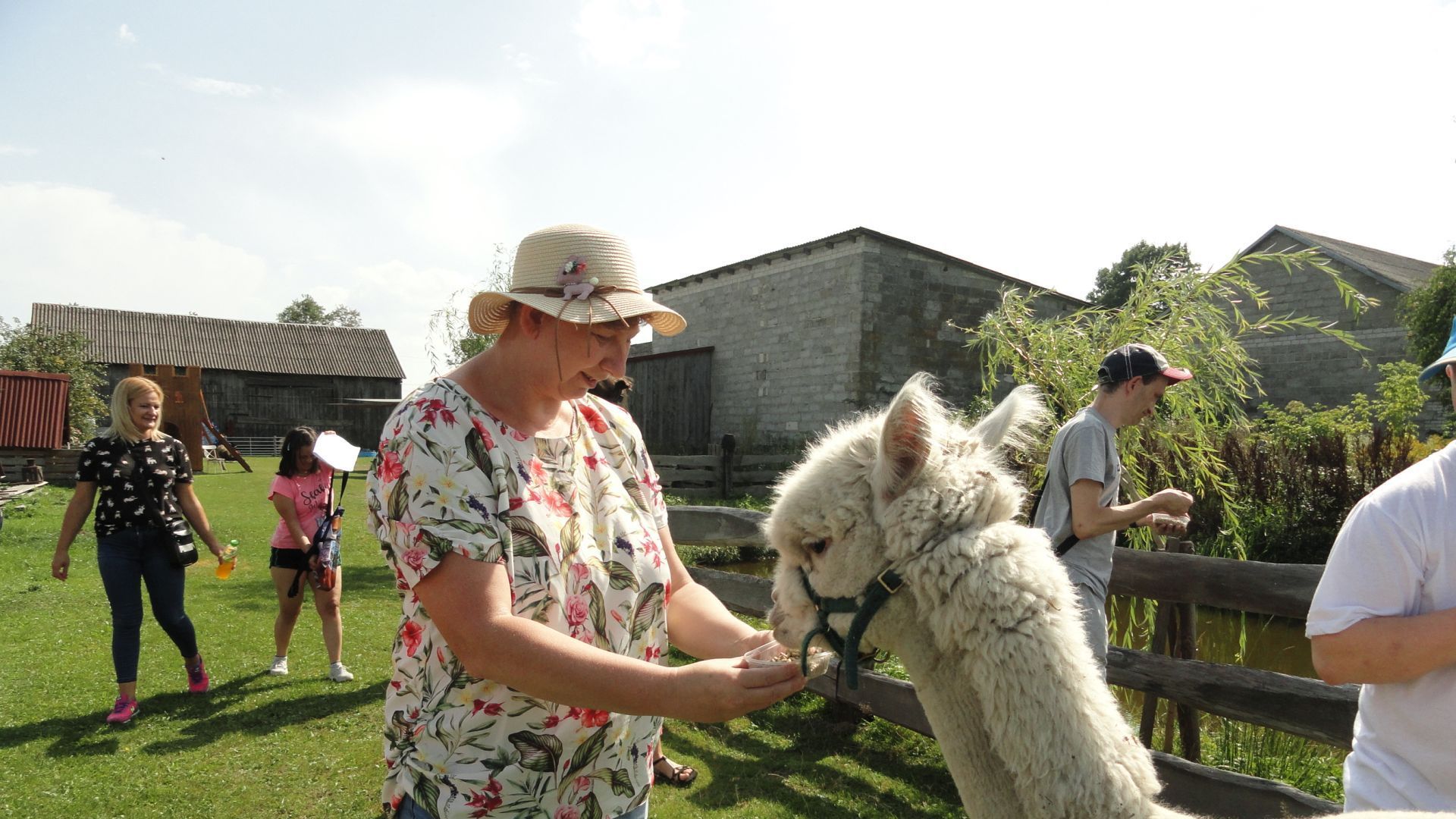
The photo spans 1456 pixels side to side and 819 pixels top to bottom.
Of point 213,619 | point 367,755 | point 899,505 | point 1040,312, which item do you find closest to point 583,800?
point 899,505

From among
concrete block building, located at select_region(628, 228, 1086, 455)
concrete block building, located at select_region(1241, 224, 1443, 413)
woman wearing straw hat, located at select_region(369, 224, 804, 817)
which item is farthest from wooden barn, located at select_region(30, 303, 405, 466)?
woman wearing straw hat, located at select_region(369, 224, 804, 817)

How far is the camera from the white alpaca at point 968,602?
1.59m

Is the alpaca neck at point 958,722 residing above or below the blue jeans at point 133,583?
above

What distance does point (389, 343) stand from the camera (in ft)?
167

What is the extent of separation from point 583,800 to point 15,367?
3764cm

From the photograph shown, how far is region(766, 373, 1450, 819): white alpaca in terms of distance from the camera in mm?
1586

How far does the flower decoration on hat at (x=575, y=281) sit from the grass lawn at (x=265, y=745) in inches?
151

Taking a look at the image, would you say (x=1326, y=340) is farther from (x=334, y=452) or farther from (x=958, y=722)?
(x=958, y=722)

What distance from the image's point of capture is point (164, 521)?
5840 mm

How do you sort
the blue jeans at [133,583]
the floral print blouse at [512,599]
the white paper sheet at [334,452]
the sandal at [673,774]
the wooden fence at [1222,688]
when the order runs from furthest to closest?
the white paper sheet at [334,452] → the blue jeans at [133,583] → the sandal at [673,774] → the wooden fence at [1222,688] → the floral print blouse at [512,599]

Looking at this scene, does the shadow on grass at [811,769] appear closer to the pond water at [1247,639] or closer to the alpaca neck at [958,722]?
the pond water at [1247,639]

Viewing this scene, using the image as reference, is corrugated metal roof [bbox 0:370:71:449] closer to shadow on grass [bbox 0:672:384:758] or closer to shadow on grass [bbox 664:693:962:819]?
shadow on grass [bbox 0:672:384:758]

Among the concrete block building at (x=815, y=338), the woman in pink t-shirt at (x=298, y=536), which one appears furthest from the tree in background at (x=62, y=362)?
the woman in pink t-shirt at (x=298, y=536)

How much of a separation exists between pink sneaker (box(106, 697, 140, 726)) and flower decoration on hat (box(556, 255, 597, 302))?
6156mm
